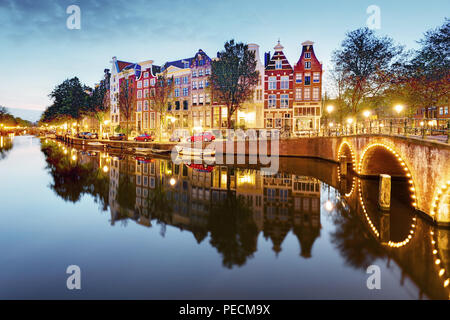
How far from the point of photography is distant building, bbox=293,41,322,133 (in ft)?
151

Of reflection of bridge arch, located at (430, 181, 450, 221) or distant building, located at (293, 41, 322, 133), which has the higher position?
distant building, located at (293, 41, 322, 133)

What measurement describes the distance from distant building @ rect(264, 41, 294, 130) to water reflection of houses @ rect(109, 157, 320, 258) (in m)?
19.2

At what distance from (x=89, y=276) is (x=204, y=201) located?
32.8 feet

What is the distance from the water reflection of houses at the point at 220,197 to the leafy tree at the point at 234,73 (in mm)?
12459

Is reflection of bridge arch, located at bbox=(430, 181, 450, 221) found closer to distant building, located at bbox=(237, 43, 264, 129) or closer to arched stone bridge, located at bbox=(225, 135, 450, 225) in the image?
arched stone bridge, located at bbox=(225, 135, 450, 225)

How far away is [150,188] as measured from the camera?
2227cm

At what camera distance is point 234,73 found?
38.8 metres

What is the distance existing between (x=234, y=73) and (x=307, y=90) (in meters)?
14.2

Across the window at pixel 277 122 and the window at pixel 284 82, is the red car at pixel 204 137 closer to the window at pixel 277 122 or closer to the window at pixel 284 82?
the window at pixel 277 122

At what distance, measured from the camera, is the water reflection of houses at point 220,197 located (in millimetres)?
13562

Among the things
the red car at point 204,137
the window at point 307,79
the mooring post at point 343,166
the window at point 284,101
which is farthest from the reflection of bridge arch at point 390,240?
the window at point 307,79

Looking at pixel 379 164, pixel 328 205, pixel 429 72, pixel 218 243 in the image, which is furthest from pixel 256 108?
pixel 218 243

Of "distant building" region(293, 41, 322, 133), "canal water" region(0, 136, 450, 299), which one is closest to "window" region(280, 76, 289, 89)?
"distant building" region(293, 41, 322, 133)
